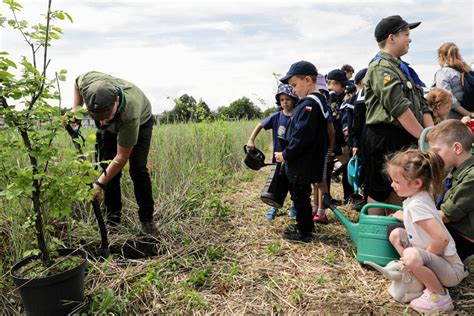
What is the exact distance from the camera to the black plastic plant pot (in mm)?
1820

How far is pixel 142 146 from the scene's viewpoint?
9.66ft

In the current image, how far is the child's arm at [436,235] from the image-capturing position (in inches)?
73.2

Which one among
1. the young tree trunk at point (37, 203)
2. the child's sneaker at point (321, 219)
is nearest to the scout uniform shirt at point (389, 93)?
the child's sneaker at point (321, 219)

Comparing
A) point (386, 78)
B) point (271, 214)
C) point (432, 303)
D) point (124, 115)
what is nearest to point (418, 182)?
point (432, 303)

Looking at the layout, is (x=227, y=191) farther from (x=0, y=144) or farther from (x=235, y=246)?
(x=0, y=144)

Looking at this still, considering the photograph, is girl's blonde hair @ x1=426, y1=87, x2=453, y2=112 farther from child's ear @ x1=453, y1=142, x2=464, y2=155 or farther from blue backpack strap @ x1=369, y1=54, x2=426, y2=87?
child's ear @ x1=453, y1=142, x2=464, y2=155

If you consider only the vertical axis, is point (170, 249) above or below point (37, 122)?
below

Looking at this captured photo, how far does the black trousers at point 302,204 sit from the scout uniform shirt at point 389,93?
2.35 feet

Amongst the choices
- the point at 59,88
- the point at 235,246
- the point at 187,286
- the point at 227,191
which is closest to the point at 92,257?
the point at 187,286

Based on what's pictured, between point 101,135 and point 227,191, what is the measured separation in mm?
2047

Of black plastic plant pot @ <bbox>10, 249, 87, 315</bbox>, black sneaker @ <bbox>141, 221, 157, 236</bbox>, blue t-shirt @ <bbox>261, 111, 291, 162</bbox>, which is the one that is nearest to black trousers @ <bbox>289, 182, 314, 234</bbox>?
blue t-shirt @ <bbox>261, 111, 291, 162</bbox>

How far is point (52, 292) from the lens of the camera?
1.86 m

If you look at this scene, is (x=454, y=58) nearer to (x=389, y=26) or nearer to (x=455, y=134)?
(x=389, y=26)

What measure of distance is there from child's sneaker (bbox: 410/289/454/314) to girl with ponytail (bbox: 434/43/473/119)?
246 centimetres
